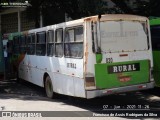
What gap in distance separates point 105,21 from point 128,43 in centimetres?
94

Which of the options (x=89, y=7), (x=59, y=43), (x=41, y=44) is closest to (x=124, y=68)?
(x=59, y=43)

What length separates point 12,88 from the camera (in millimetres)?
16016

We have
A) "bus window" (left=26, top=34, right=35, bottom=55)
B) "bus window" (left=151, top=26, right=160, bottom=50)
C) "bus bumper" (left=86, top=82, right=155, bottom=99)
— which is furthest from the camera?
"bus window" (left=26, top=34, right=35, bottom=55)

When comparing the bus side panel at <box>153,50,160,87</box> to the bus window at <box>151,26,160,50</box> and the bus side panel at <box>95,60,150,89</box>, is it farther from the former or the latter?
the bus side panel at <box>95,60,150,89</box>

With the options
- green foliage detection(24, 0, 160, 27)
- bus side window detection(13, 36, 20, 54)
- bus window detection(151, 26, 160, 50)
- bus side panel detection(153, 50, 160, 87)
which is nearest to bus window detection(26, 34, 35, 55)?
bus side window detection(13, 36, 20, 54)

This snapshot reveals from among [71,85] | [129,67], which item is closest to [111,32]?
[129,67]

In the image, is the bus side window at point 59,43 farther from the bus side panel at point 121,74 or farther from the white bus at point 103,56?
the bus side panel at point 121,74

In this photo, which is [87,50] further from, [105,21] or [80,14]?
[80,14]

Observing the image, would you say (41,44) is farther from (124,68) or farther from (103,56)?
(124,68)

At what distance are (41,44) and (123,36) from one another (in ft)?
13.4

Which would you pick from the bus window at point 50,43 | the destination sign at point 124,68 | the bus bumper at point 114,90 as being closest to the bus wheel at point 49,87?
the bus window at point 50,43

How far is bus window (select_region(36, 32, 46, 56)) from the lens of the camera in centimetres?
1300

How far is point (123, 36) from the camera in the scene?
10.2 metres

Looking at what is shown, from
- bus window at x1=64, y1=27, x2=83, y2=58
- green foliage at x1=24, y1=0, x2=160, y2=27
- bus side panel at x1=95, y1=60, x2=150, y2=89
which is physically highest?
green foliage at x1=24, y1=0, x2=160, y2=27
